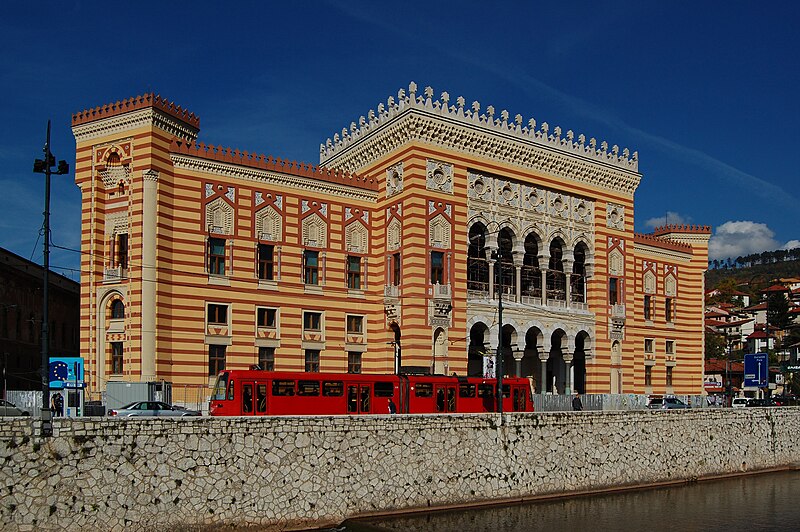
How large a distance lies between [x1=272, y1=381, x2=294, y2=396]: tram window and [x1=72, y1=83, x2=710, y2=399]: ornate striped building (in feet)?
32.7

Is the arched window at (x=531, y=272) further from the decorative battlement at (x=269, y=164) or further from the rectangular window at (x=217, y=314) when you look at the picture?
the rectangular window at (x=217, y=314)

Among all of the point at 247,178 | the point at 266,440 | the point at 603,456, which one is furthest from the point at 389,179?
the point at 266,440

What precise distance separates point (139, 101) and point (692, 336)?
151ft

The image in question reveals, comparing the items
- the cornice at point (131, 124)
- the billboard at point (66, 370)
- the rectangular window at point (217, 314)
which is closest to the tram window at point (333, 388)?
the billboard at point (66, 370)

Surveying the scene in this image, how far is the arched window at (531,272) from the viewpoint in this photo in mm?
52031

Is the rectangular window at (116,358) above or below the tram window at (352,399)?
above

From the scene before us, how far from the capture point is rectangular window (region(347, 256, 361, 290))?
4775 cm

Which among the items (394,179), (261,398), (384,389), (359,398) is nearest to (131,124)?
(394,179)

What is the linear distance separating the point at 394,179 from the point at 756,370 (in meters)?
28.5

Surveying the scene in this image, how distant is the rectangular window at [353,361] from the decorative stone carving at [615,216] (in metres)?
20.2

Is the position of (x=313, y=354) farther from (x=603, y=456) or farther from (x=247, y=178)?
(x=603, y=456)

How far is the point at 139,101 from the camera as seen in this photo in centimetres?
4094

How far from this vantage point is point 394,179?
1876 inches

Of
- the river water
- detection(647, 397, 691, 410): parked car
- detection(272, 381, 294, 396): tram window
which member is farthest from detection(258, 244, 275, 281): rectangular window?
detection(647, 397, 691, 410): parked car
